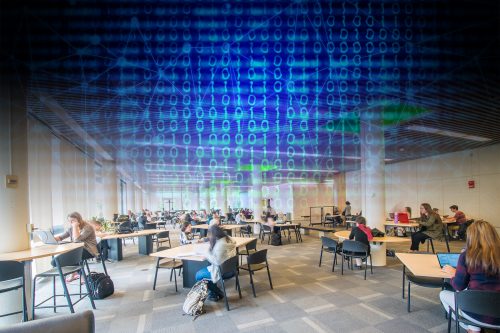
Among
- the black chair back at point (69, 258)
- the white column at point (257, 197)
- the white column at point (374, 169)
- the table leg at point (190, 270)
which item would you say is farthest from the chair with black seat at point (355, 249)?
the white column at point (257, 197)

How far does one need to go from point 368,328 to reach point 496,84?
4734 millimetres

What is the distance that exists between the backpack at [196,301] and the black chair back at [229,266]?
0.32m

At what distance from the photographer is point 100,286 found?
407 centimetres

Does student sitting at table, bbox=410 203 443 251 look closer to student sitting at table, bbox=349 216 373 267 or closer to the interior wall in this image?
student sitting at table, bbox=349 216 373 267

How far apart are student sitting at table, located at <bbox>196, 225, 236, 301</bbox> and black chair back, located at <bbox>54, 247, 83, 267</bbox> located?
1653 millimetres

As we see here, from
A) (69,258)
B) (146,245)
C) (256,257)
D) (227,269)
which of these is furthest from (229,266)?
(146,245)

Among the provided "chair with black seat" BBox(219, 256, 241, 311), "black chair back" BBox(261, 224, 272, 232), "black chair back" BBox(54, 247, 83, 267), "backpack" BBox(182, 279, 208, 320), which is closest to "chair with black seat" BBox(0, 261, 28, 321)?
"black chair back" BBox(54, 247, 83, 267)

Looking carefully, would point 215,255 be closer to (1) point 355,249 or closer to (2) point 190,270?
(2) point 190,270

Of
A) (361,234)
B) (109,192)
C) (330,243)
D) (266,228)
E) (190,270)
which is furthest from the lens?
(109,192)

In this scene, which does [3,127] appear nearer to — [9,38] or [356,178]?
[9,38]

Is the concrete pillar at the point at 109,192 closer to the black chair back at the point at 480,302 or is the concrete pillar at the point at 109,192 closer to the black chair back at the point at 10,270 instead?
the black chair back at the point at 10,270

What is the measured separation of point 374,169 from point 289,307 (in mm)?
3731

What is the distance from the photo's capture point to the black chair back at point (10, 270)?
2703 mm

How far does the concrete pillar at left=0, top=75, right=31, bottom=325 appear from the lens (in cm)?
325
